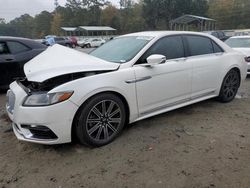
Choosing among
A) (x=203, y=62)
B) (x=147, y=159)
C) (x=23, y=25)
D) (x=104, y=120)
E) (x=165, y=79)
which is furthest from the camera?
(x=23, y=25)

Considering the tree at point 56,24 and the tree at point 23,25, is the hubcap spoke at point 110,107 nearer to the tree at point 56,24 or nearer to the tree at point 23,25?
the tree at point 56,24

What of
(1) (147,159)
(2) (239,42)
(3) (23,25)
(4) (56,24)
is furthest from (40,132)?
(3) (23,25)

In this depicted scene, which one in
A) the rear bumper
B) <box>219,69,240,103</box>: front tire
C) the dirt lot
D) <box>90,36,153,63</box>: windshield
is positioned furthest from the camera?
<box>219,69,240,103</box>: front tire

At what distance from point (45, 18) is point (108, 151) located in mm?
93753

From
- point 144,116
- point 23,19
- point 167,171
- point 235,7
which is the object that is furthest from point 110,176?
point 23,19

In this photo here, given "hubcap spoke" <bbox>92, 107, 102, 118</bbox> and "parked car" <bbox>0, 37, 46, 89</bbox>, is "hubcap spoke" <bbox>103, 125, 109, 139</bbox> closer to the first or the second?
"hubcap spoke" <bbox>92, 107, 102, 118</bbox>

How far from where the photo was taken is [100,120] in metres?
3.50

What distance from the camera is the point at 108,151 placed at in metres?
3.41

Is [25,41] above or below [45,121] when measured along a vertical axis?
above

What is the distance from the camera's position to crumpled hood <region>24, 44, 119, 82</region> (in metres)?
3.34

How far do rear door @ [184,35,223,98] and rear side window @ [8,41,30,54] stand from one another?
4277 mm

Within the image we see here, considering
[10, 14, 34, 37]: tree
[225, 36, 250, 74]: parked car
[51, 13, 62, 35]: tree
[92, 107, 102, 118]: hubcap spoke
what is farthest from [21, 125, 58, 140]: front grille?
[10, 14, 34, 37]: tree

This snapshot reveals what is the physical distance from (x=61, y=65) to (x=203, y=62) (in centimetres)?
260

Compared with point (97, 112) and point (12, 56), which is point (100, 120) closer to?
point (97, 112)
